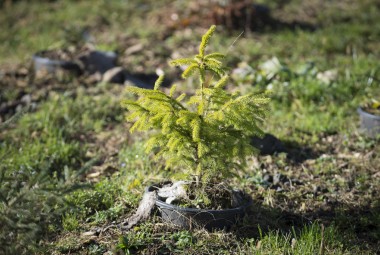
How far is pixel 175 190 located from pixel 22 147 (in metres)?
2.21

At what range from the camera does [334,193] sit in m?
4.76

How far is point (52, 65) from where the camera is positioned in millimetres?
7340

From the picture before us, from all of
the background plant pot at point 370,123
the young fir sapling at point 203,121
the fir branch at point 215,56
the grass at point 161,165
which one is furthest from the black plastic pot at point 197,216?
the background plant pot at point 370,123

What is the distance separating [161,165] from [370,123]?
2.38 m

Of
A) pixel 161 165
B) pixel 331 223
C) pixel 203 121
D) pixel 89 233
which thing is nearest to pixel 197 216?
pixel 203 121

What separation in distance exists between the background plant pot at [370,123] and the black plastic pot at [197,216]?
7.55 ft

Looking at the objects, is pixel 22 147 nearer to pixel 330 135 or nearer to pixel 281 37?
pixel 330 135

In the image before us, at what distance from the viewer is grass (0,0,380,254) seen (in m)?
3.72

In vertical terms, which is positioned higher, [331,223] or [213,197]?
[213,197]

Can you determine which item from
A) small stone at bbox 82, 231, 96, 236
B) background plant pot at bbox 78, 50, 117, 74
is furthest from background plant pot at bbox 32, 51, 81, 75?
small stone at bbox 82, 231, 96, 236

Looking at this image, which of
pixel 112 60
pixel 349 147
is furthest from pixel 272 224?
pixel 112 60

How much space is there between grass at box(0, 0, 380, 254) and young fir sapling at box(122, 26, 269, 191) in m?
0.57

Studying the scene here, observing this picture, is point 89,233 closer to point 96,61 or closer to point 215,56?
point 215,56

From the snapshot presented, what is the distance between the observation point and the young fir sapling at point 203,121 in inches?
147
